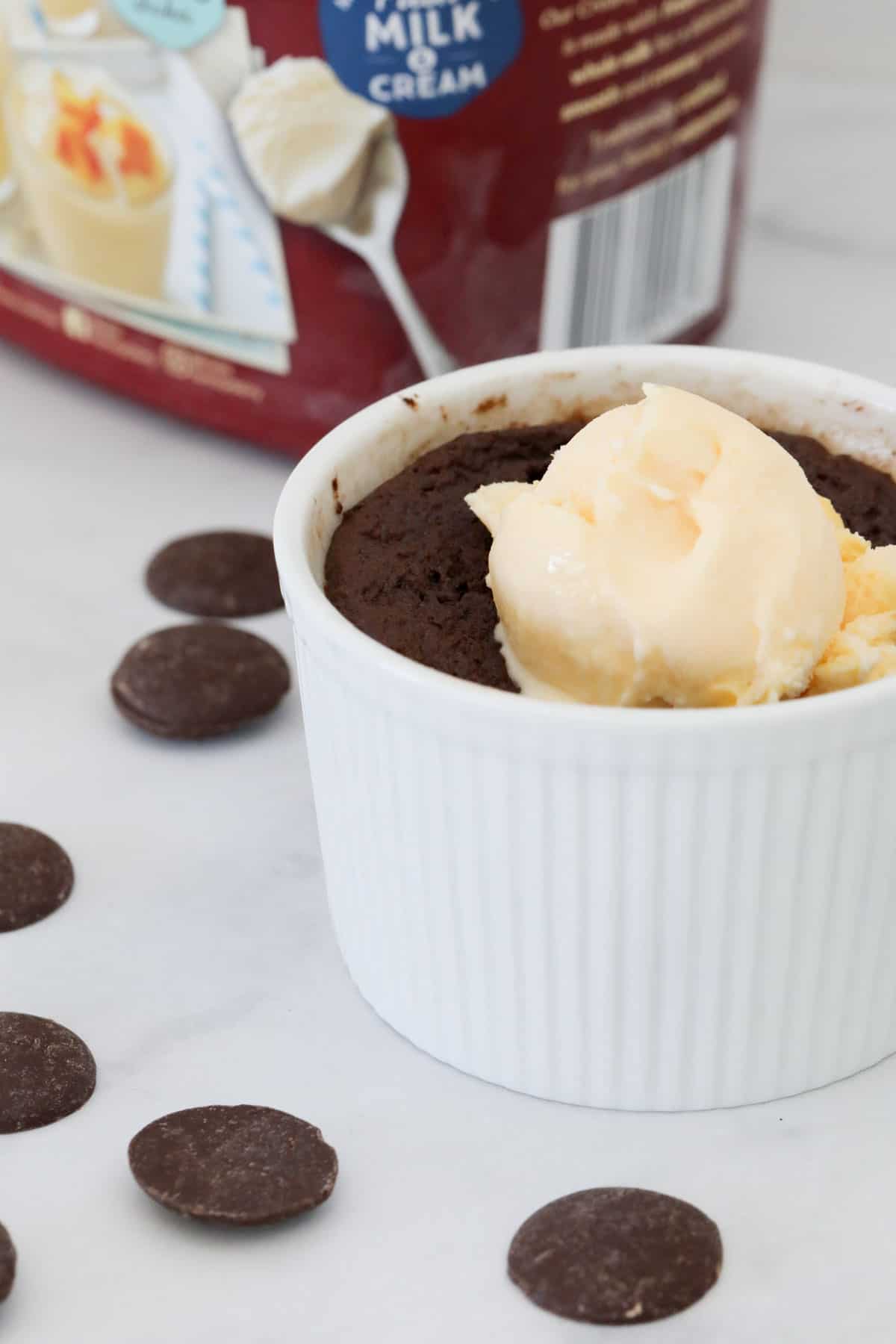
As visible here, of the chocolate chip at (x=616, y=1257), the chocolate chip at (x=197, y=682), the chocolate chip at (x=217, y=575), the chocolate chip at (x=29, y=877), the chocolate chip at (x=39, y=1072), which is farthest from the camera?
the chocolate chip at (x=217, y=575)

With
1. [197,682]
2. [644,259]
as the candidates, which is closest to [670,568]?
[197,682]

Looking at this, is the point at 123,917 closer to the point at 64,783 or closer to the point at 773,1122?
the point at 64,783

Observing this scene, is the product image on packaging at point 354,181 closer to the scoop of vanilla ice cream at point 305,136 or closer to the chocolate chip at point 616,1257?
the scoop of vanilla ice cream at point 305,136

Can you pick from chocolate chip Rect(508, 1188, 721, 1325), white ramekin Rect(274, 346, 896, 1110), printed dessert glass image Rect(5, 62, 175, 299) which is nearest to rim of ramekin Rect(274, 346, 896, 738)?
white ramekin Rect(274, 346, 896, 1110)

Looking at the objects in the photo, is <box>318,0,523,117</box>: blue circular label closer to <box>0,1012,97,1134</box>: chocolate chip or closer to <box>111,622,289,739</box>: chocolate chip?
<box>111,622,289,739</box>: chocolate chip

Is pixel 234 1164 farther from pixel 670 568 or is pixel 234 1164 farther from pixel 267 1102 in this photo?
pixel 670 568

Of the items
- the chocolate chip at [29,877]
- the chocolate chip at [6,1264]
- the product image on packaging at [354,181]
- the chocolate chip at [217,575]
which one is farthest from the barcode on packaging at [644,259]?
the chocolate chip at [6,1264]
